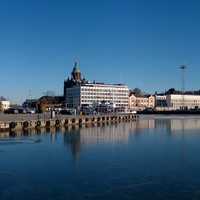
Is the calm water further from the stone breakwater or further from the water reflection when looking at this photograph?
the stone breakwater

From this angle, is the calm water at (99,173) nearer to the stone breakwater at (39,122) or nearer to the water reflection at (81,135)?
the water reflection at (81,135)

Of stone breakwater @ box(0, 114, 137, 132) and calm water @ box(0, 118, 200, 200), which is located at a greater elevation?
stone breakwater @ box(0, 114, 137, 132)

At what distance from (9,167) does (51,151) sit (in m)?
10.7

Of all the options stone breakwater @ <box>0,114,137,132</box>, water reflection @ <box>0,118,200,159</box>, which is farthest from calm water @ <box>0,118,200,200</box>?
stone breakwater @ <box>0,114,137,132</box>

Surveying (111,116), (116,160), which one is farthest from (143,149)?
(111,116)

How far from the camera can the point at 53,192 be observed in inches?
914

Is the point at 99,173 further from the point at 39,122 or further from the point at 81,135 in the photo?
the point at 39,122

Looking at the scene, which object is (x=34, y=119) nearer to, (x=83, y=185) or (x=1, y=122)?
(x=1, y=122)

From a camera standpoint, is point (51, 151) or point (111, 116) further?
point (111, 116)

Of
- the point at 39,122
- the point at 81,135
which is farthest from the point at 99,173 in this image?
the point at 39,122

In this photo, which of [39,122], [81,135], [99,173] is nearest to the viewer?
[99,173]

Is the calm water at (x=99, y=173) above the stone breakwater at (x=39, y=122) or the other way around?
the other way around

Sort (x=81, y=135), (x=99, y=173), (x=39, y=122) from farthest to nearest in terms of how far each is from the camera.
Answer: (x=39, y=122), (x=81, y=135), (x=99, y=173)

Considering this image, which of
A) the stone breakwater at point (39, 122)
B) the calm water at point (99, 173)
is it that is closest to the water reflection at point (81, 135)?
the stone breakwater at point (39, 122)
